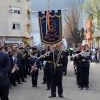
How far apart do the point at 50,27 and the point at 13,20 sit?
4222cm

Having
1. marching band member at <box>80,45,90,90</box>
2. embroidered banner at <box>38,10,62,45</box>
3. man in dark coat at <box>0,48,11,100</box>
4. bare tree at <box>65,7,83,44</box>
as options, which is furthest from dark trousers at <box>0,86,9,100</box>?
bare tree at <box>65,7,83,44</box>

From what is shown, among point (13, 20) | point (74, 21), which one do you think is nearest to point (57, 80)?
point (13, 20)

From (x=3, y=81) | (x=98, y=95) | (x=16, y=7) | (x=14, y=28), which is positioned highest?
(x=16, y=7)

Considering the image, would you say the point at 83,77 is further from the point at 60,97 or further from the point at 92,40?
the point at 92,40

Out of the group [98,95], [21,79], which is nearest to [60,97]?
[98,95]

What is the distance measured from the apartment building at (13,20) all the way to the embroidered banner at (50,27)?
128ft

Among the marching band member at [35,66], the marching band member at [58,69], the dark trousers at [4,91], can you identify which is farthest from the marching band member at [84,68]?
the dark trousers at [4,91]

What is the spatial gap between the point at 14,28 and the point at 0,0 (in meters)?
5.55

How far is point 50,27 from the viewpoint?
1152 centimetres

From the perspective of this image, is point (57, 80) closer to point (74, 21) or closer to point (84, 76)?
point (84, 76)

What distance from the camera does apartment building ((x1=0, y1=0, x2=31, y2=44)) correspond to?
51.9 metres

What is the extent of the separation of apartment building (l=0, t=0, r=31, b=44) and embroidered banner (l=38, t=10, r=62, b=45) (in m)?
39.2

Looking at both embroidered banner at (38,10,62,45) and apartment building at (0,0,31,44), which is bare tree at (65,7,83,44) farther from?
embroidered banner at (38,10,62,45)

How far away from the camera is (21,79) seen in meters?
15.9
